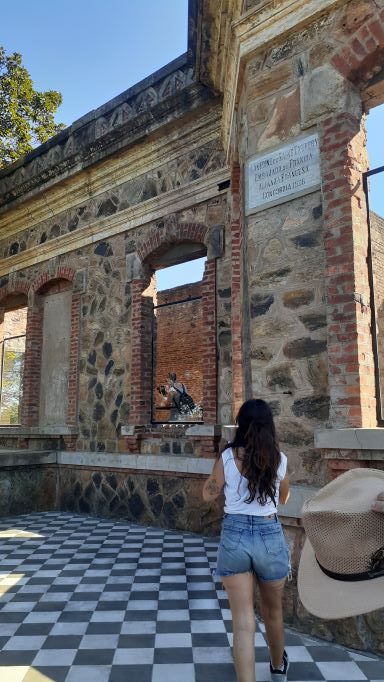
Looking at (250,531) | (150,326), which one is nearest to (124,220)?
(150,326)

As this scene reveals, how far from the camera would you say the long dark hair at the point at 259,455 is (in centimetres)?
252

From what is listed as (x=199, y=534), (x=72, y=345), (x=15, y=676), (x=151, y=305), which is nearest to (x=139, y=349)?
(x=151, y=305)

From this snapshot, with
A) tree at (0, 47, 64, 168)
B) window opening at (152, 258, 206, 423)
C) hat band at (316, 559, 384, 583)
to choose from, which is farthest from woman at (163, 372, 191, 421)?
hat band at (316, 559, 384, 583)

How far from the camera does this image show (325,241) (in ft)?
12.5

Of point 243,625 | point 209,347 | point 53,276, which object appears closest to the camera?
point 243,625

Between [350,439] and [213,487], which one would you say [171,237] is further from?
[213,487]

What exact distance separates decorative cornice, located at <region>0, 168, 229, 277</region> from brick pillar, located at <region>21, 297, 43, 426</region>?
999 millimetres

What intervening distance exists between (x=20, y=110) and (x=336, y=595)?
16231mm

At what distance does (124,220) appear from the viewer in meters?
8.12

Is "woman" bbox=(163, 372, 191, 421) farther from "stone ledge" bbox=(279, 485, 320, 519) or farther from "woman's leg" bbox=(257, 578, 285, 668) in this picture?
"woman's leg" bbox=(257, 578, 285, 668)

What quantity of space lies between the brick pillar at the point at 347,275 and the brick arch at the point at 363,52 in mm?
369

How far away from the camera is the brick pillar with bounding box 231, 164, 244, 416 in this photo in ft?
18.7

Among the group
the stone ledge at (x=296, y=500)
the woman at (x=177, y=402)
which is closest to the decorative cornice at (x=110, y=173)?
the stone ledge at (x=296, y=500)

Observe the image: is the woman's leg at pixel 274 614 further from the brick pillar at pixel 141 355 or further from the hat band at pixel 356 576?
the brick pillar at pixel 141 355
